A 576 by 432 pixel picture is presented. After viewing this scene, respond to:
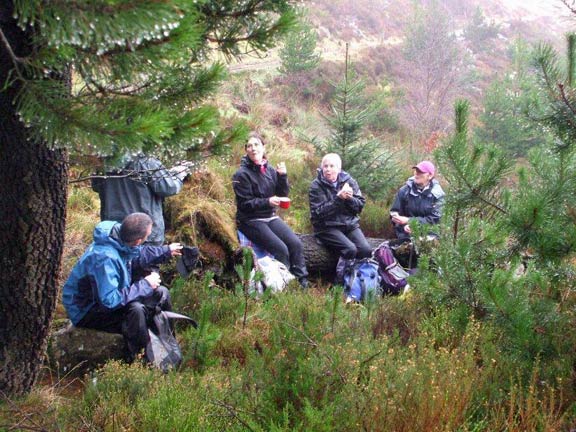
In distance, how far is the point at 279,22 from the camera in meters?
2.68

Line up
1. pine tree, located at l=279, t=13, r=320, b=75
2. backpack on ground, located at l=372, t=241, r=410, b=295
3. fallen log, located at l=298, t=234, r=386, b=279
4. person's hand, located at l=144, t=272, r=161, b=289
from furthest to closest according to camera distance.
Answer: pine tree, located at l=279, t=13, r=320, b=75 → fallen log, located at l=298, t=234, r=386, b=279 → backpack on ground, located at l=372, t=241, r=410, b=295 → person's hand, located at l=144, t=272, r=161, b=289

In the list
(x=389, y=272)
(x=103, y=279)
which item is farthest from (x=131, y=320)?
(x=389, y=272)

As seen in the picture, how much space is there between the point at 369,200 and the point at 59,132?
24.3ft

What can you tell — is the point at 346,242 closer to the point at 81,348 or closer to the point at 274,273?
the point at 274,273

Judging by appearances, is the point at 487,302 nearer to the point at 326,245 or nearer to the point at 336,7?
the point at 326,245

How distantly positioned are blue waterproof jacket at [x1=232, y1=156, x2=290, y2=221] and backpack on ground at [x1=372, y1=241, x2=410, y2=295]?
54.8 inches

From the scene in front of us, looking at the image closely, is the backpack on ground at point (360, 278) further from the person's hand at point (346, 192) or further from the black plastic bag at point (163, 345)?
the black plastic bag at point (163, 345)

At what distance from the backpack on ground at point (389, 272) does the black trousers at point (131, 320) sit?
9.85 feet

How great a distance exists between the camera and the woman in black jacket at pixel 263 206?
620 cm

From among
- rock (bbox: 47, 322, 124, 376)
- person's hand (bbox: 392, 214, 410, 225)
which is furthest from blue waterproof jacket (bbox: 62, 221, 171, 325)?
person's hand (bbox: 392, 214, 410, 225)

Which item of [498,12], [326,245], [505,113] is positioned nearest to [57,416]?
[326,245]

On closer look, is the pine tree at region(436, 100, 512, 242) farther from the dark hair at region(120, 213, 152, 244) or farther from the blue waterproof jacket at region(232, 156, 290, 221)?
the blue waterproof jacket at region(232, 156, 290, 221)

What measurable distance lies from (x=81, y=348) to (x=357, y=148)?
5959mm

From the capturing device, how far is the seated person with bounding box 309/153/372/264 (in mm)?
6523
